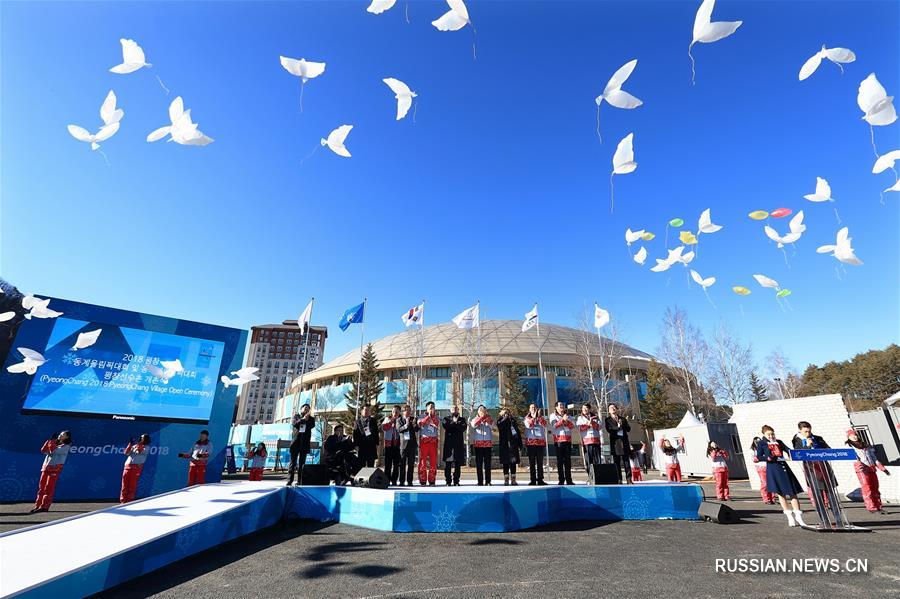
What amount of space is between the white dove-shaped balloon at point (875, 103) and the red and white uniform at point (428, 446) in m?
9.32

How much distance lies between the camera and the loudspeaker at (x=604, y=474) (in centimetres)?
923

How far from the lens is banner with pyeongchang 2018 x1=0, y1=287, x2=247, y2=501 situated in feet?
42.6

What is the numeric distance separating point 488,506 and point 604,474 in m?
3.52

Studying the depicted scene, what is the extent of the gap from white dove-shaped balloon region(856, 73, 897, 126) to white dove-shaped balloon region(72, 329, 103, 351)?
1983 centimetres

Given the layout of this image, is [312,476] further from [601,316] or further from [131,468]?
[601,316]

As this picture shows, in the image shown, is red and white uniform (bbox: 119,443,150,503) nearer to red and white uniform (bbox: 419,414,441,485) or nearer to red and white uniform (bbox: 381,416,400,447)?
red and white uniform (bbox: 381,416,400,447)

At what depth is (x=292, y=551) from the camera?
6227mm

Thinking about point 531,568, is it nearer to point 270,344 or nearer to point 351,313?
point 351,313

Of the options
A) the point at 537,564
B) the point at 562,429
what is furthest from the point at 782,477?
the point at 537,564

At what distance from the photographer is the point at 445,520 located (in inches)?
291

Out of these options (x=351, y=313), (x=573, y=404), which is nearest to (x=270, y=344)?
(x=573, y=404)

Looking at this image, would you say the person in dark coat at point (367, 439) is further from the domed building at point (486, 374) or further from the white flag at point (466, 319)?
the domed building at point (486, 374)

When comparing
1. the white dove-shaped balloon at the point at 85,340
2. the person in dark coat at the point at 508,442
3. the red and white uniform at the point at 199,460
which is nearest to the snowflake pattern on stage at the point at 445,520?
the person in dark coat at the point at 508,442

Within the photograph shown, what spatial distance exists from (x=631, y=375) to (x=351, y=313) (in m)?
35.5
